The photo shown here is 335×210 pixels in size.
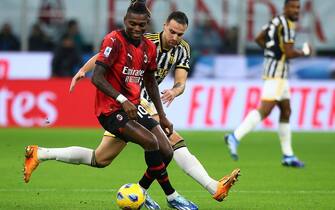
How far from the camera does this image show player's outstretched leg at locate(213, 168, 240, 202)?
966 cm

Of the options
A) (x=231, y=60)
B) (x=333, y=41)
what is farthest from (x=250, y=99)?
(x=333, y=41)

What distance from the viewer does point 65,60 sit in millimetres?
21719

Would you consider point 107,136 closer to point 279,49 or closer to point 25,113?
point 279,49

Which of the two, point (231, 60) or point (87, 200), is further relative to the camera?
point (231, 60)

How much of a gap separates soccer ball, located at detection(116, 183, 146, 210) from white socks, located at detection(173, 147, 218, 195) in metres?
0.87

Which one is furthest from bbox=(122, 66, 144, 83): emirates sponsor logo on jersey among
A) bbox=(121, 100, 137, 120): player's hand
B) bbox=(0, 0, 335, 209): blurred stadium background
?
bbox=(0, 0, 335, 209): blurred stadium background

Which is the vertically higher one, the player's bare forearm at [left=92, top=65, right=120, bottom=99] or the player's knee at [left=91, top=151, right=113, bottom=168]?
the player's bare forearm at [left=92, top=65, right=120, bottom=99]

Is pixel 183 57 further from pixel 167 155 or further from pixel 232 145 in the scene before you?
pixel 232 145

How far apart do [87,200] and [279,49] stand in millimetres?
5412

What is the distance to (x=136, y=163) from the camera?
14250mm

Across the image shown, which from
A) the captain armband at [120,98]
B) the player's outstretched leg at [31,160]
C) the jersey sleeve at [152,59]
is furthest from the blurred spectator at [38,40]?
the captain armband at [120,98]

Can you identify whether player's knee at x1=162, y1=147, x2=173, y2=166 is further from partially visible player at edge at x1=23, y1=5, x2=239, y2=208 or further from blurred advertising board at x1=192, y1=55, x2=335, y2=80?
blurred advertising board at x1=192, y1=55, x2=335, y2=80

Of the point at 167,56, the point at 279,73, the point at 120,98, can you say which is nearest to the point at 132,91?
the point at 120,98

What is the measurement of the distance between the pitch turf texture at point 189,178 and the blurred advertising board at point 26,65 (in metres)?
3.08
